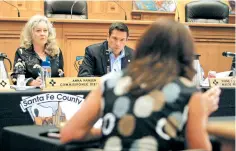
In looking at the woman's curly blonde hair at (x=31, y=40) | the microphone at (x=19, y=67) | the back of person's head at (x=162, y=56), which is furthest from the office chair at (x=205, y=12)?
the back of person's head at (x=162, y=56)

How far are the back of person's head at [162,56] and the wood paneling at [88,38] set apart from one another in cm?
365

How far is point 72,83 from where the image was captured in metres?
3.25

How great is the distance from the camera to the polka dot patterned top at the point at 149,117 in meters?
1.79

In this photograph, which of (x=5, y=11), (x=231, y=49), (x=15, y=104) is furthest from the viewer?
(x=5, y=11)

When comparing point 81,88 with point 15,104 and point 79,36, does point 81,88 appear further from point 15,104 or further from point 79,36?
point 79,36

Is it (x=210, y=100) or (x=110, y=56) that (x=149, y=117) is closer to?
(x=210, y=100)

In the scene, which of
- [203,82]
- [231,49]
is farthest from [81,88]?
[231,49]

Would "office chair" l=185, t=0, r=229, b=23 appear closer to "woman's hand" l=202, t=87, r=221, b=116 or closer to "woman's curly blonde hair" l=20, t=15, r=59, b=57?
"woman's curly blonde hair" l=20, t=15, r=59, b=57

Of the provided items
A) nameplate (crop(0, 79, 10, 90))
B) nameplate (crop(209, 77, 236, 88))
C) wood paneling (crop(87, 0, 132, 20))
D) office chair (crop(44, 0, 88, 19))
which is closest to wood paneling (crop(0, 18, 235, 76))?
office chair (crop(44, 0, 88, 19))

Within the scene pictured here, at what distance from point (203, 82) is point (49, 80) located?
1.19 metres

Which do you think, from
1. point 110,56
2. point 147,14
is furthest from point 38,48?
point 147,14

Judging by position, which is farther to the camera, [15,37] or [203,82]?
[15,37]

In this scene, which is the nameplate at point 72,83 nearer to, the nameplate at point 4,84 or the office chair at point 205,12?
the nameplate at point 4,84

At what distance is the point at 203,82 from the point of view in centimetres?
379
